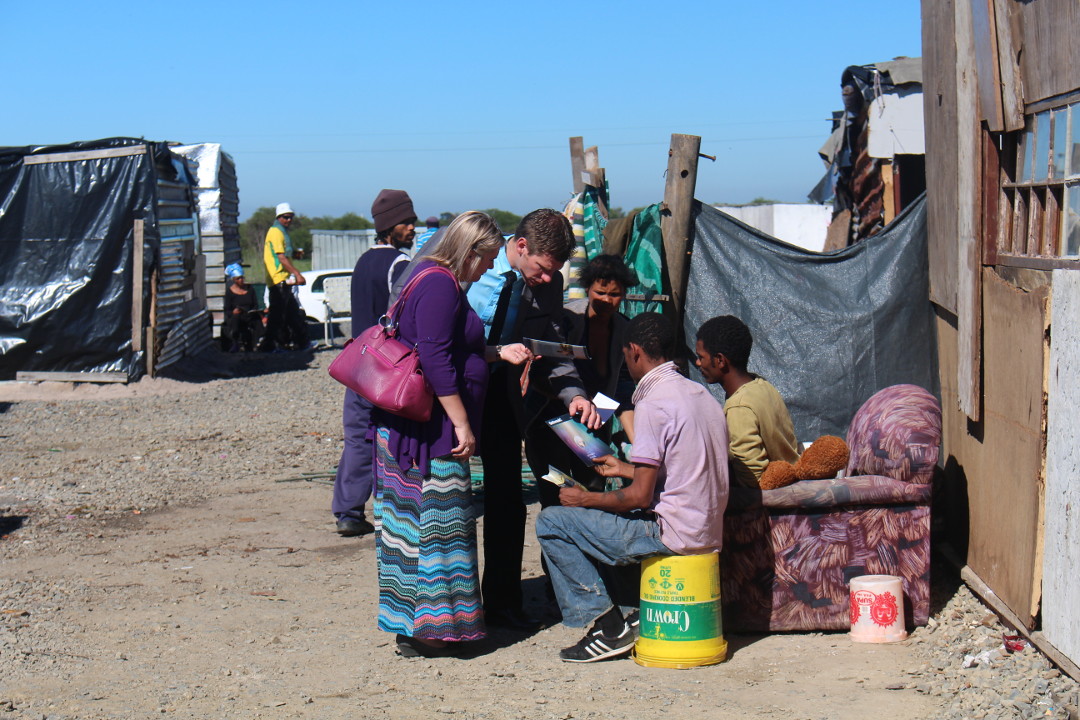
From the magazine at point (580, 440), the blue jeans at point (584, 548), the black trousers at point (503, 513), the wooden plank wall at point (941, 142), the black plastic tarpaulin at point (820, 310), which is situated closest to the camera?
the blue jeans at point (584, 548)

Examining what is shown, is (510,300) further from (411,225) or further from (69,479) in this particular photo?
(69,479)

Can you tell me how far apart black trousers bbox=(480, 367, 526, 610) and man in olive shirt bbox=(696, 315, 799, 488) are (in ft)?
3.06

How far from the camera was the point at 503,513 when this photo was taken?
507 centimetres

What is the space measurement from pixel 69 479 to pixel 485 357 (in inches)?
207

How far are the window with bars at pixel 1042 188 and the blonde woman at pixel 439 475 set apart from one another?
2157 mm

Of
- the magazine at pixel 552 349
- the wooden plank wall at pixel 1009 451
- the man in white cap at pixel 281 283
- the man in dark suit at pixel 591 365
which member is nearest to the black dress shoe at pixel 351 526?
the man in dark suit at pixel 591 365

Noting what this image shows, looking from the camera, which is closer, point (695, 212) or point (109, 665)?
point (109, 665)

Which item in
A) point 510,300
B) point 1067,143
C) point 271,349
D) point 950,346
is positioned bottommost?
point 271,349

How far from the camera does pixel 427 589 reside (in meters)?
4.50

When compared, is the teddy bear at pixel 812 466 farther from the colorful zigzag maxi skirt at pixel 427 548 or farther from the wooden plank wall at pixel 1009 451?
the colorful zigzag maxi skirt at pixel 427 548

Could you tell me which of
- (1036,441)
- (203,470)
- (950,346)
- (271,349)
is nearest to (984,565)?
(1036,441)

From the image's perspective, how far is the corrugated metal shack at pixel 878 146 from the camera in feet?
33.0

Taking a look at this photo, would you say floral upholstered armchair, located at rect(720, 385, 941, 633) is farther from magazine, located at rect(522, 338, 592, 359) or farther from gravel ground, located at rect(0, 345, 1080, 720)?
magazine, located at rect(522, 338, 592, 359)

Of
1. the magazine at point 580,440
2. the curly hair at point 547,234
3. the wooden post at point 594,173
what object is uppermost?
the wooden post at point 594,173
